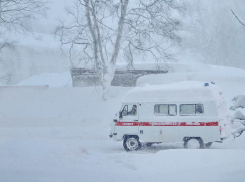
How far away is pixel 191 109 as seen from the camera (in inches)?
416

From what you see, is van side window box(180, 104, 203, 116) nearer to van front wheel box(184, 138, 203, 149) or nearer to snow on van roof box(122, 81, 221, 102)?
snow on van roof box(122, 81, 221, 102)

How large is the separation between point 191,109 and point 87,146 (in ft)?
15.5

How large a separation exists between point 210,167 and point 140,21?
44.4ft

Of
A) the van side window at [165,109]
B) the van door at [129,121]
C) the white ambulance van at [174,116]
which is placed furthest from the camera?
the van door at [129,121]

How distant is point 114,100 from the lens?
751 inches

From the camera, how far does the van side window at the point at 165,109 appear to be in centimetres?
1072

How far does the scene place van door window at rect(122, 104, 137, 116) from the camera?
11.2 meters

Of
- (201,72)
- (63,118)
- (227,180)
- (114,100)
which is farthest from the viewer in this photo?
(201,72)

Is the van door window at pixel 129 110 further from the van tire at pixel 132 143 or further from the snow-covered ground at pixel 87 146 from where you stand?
the snow-covered ground at pixel 87 146

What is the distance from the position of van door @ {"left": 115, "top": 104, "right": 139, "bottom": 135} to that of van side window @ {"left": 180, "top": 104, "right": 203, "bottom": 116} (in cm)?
170

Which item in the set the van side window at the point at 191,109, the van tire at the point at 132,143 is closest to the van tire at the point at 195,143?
the van side window at the point at 191,109

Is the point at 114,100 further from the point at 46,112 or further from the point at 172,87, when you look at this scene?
the point at 172,87

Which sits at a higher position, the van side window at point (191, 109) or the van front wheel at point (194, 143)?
the van side window at point (191, 109)

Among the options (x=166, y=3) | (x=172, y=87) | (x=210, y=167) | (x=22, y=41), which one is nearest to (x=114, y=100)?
(x=166, y=3)
